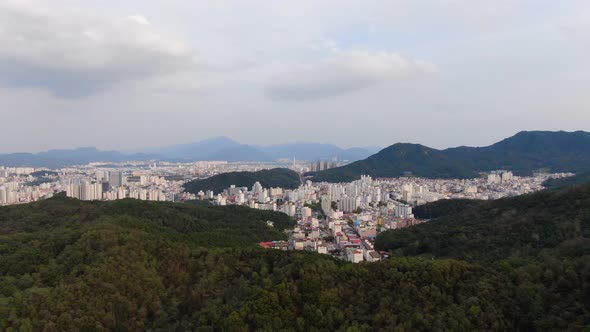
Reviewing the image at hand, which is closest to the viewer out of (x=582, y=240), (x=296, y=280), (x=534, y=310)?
(x=534, y=310)

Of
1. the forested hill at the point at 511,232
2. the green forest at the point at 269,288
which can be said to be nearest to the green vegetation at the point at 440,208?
the forested hill at the point at 511,232

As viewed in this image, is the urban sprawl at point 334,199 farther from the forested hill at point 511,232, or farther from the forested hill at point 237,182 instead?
the forested hill at point 511,232

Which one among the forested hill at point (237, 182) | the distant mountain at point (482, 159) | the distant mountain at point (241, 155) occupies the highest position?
the distant mountain at point (241, 155)

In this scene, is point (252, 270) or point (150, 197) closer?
point (252, 270)

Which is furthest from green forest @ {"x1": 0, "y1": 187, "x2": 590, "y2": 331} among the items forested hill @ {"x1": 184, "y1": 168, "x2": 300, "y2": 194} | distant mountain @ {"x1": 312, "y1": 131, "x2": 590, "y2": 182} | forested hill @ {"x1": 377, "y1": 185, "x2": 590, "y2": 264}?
distant mountain @ {"x1": 312, "y1": 131, "x2": 590, "y2": 182}

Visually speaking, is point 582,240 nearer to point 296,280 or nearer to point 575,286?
point 575,286

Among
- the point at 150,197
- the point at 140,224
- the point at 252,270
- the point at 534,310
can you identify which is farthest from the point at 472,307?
the point at 150,197

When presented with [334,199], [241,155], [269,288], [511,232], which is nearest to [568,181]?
[334,199]
